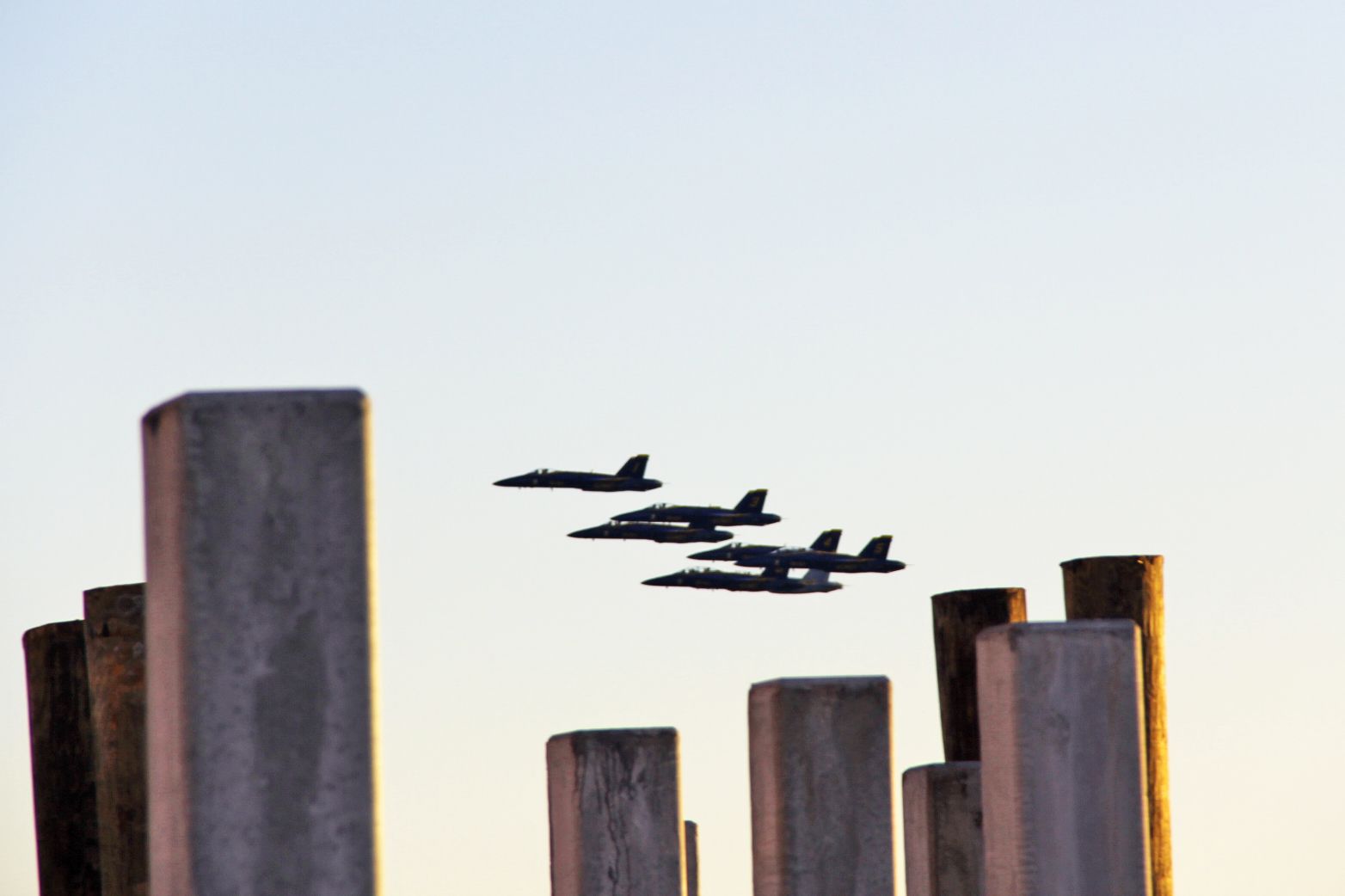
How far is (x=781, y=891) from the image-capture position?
921cm

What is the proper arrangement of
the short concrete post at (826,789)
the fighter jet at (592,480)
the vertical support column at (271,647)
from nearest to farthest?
the vertical support column at (271,647), the short concrete post at (826,789), the fighter jet at (592,480)

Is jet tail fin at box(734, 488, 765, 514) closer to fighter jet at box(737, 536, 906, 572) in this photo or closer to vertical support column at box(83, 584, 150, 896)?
fighter jet at box(737, 536, 906, 572)

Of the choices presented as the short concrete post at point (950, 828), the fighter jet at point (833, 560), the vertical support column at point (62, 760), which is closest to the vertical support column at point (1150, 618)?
the short concrete post at point (950, 828)

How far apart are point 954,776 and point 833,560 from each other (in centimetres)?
5504

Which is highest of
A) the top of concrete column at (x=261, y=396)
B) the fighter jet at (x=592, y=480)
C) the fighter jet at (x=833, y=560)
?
the fighter jet at (x=592, y=480)

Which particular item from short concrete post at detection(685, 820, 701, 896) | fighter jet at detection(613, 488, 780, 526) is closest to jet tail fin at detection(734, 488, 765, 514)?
fighter jet at detection(613, 488, 780, 526)

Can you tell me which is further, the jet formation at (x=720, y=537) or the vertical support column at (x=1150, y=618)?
the jet formation at (x=720, y=537)

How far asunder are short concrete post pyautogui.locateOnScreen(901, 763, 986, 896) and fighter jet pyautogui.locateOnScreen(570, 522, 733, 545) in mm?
48348

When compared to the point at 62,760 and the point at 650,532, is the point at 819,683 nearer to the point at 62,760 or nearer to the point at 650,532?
the point at 62,760

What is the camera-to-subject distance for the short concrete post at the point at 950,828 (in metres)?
11.7

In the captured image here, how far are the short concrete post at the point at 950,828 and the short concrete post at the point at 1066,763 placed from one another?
3708 millimetres

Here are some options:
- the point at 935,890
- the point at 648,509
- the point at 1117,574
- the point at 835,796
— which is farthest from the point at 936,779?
the point at 648,509

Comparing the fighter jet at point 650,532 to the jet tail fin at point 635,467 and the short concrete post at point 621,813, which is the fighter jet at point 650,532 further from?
the short concrete post at point 621,813

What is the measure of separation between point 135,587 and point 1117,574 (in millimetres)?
5633
